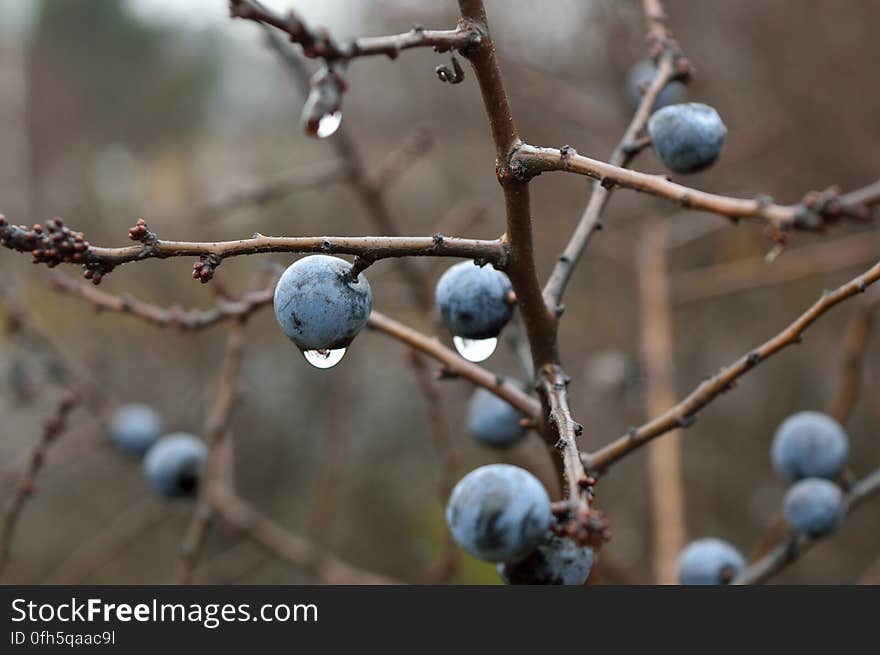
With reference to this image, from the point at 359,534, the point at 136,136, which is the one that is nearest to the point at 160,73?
the point at 136,136

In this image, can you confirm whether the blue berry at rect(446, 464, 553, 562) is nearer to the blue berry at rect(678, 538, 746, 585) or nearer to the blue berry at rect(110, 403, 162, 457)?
the blue berry at rect(678, 538, 746, 585)

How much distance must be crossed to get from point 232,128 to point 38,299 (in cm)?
380

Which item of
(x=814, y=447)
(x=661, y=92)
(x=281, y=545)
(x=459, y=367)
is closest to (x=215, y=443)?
(x=281, y=545)

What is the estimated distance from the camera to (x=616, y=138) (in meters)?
4.55

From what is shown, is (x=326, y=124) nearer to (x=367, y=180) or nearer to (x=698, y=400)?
(x=698, y=400)

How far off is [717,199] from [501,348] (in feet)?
16.3

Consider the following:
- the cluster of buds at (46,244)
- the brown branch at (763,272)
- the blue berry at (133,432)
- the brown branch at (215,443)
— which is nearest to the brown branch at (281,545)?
the brown branch at (215,443)

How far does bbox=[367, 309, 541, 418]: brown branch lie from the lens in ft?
4.05

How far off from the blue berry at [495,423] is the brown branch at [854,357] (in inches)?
30.6

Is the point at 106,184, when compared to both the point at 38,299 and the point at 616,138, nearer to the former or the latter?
the point at 38,299

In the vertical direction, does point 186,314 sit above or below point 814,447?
above

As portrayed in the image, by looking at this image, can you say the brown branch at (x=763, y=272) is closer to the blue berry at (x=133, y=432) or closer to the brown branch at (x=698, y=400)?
the brown branch at (x=698, y=400)

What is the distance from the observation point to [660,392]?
109 inches

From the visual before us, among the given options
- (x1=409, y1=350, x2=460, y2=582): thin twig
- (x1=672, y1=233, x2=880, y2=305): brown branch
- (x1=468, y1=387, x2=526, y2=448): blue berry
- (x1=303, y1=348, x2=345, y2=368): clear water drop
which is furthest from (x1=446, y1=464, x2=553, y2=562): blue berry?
(x1=672, y1=233, x2=880, y2=305): brown branch
